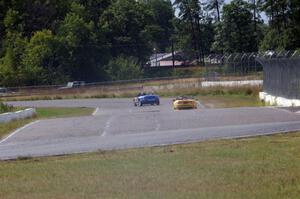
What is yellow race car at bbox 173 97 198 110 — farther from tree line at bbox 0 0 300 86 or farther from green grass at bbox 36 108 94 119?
tree line at bbox 0 0 300 86

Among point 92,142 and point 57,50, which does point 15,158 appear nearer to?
point 92,142

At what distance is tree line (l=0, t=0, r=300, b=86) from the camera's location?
10406 centimetres

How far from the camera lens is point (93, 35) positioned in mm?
112375

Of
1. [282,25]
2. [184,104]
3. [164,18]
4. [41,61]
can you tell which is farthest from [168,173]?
[164,18]

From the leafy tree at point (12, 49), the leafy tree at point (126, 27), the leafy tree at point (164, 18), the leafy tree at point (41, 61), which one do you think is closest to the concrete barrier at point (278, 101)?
the leafy tree at point (41, 61)

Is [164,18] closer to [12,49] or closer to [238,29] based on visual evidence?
[238,29]

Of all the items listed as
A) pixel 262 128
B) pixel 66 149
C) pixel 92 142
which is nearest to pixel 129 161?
pixel 66 149

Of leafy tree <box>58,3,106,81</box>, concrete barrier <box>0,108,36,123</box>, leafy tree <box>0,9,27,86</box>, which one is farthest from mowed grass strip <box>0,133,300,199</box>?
leafy tree <box>58,3,106,81</box>

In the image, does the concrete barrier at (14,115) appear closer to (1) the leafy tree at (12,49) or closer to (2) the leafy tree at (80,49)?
(1) the leafy tree at (12,49)

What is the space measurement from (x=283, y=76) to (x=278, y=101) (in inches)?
58.9

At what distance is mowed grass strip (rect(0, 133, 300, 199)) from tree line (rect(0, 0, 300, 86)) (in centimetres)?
7711

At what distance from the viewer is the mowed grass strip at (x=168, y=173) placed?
10961 mm

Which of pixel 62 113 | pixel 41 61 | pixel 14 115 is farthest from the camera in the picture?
pixel 41 61

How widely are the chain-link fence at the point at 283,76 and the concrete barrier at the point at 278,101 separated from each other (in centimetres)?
22
